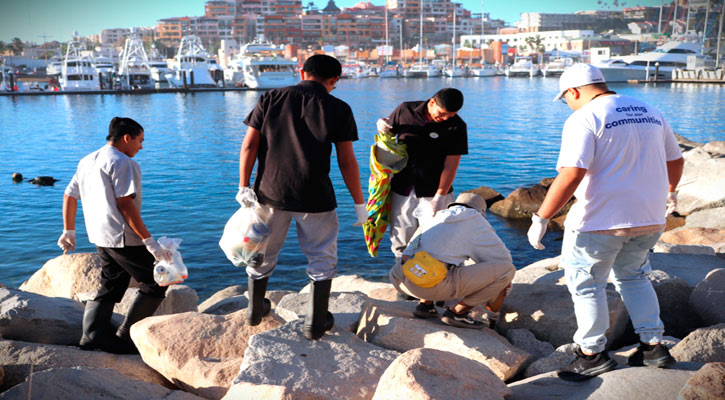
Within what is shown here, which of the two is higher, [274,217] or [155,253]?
[274,217]

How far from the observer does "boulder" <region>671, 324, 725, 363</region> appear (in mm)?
3623

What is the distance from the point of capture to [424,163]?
16.2 feet

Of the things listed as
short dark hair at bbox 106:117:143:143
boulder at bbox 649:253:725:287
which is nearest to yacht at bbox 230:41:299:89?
boulder at bbox 649:253:725:287

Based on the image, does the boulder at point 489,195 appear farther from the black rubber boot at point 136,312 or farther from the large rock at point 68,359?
the large rock at point 68,359

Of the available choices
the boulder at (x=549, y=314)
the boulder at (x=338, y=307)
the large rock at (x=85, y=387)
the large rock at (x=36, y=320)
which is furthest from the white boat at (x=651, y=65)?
the large rock at (x=85, y=387)

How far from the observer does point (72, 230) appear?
438 centimetres

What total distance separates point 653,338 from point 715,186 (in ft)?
28.8

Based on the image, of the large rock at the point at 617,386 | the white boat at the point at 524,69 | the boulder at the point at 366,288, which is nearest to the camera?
the large rock at the point at 617,386

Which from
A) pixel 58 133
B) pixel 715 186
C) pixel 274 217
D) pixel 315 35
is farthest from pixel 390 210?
pixel 315 35

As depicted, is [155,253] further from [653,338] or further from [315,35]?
[315,35]

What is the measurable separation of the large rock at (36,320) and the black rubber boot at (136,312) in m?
0.60

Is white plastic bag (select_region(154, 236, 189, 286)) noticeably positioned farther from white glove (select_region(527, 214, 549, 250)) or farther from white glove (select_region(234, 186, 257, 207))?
white glove (select_region(527, 214, 549, 250))

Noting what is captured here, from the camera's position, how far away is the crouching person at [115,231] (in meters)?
4.02

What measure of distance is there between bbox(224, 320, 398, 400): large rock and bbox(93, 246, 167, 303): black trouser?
1.08 meters
